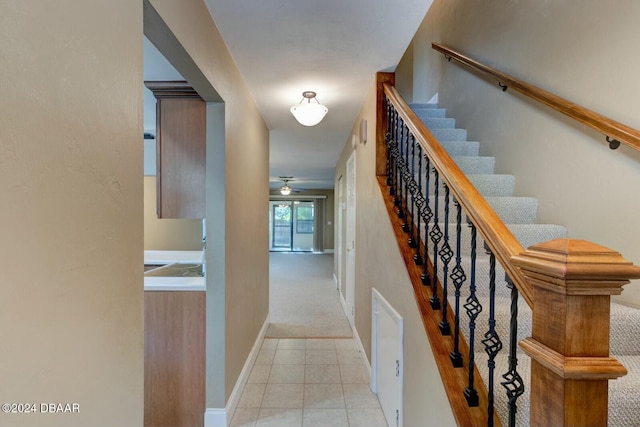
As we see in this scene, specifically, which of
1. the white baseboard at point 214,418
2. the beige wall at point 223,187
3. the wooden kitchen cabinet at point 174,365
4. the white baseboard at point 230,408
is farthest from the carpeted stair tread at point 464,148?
the white baseboard at point 214,418

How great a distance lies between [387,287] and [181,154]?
1721 millimetres

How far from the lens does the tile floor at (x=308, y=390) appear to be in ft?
6.66

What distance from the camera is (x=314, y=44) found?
6.13 feet

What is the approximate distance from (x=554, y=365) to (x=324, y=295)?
5109mm

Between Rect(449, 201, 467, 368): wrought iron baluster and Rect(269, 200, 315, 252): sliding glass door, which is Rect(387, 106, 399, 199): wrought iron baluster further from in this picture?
Rect(269, 200, 315, 252): sliding glass door

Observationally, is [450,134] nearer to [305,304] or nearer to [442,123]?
[442,123]

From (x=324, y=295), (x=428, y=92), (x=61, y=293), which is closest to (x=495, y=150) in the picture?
(x=428, y=92)

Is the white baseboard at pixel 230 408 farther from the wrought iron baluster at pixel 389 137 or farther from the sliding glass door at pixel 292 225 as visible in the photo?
the sliding glass door at pixel 292 225

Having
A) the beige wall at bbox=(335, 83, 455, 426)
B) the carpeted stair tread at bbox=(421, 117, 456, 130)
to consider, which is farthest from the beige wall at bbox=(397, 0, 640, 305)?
the beige wall at bbox=(335, 83, 455, 426)

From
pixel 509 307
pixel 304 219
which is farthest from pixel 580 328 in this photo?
pixel 304 219

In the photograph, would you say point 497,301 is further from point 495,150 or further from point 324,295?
point 324,295

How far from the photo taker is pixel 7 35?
515mm

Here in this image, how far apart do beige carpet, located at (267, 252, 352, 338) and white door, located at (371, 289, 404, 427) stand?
137 cm

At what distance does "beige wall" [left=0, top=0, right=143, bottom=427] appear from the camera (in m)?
0.53
